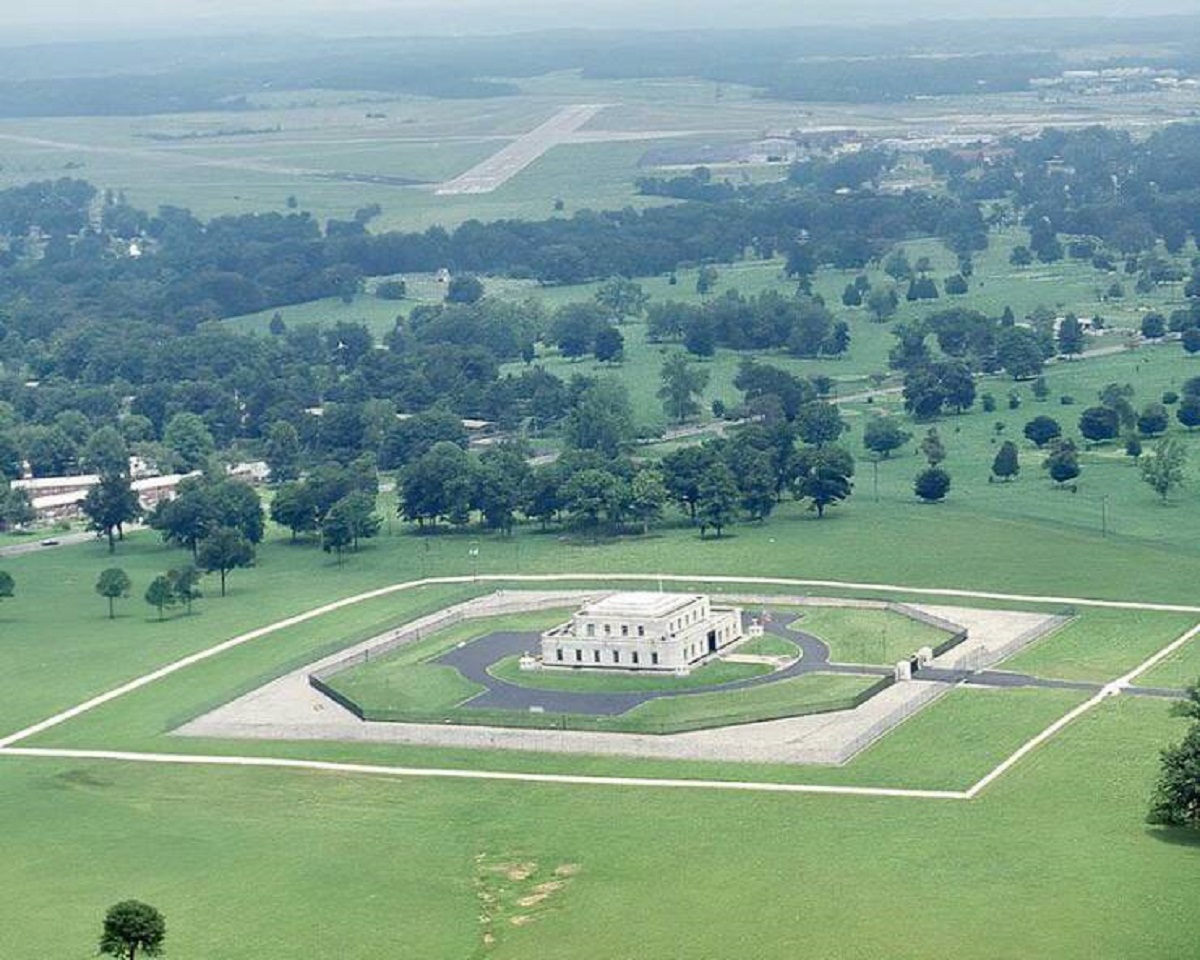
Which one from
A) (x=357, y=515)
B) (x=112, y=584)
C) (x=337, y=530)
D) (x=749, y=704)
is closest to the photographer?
(x=749, y=704)

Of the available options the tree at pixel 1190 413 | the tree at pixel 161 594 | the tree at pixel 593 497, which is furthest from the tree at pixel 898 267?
the tree at pixel 161 594

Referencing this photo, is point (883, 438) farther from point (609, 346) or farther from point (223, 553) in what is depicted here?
point (223, 553)

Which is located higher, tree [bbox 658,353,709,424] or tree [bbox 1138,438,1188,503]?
tree [bbox 1138,438,1188,503]

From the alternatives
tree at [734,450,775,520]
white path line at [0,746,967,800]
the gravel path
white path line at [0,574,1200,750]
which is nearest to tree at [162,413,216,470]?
tree at [734,450,775,520]

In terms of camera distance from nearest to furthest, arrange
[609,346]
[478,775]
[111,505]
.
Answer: [478,775]
[111,505]
[609,346]

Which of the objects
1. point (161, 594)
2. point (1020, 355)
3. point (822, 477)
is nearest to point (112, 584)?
point (161, 594)

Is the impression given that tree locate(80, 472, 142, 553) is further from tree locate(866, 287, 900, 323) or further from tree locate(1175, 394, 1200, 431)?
tree locate(866, 287, 900, 323)

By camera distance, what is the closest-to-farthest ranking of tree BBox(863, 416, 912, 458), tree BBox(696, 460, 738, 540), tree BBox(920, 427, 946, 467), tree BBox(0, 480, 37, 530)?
tree BBox(696, 460, 738, 540) → tree BBox(920, 427, 946, 467) → tree BBox(0, 480, 37, 530) → tree BBox(863, 416, 912, 458)
